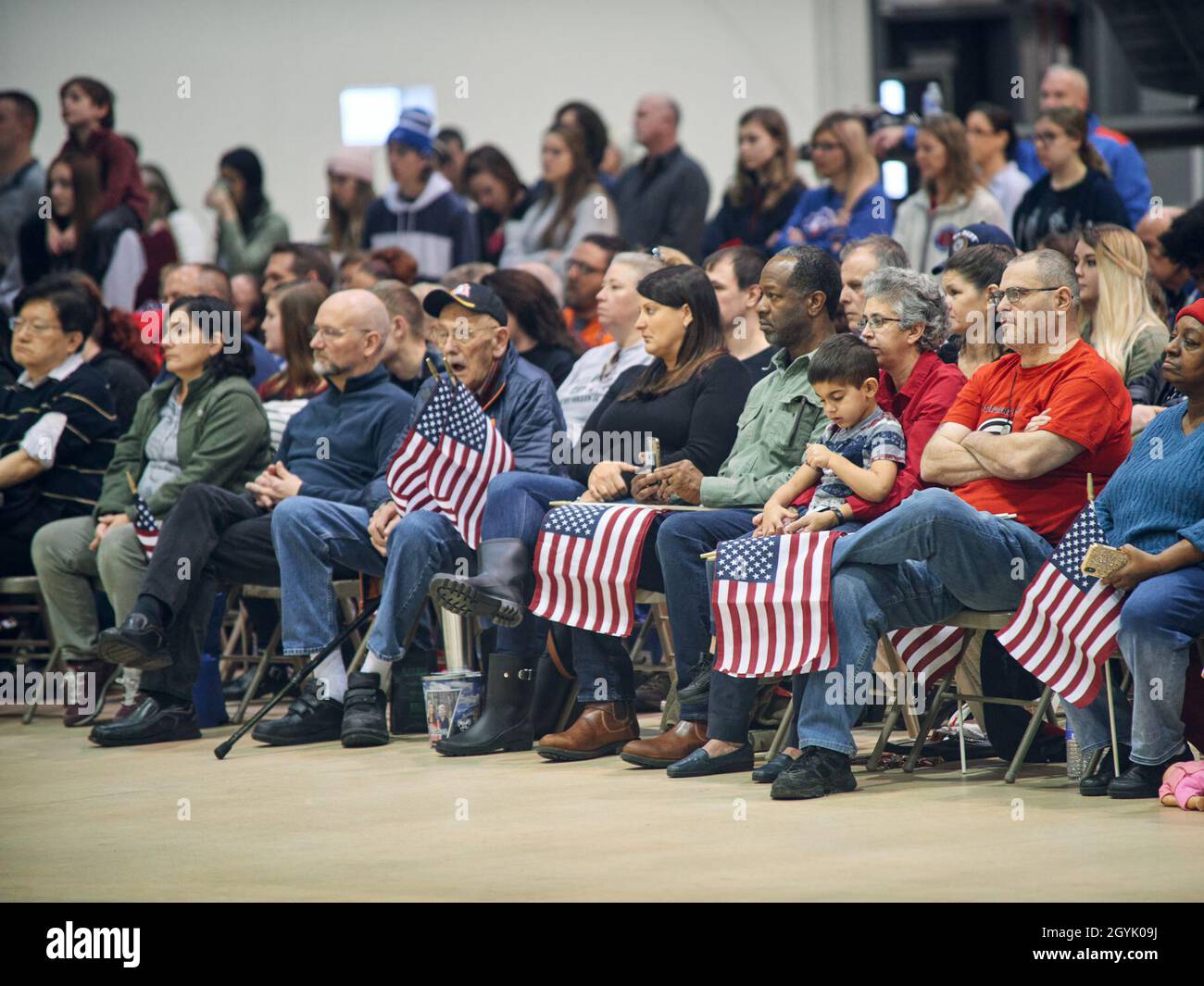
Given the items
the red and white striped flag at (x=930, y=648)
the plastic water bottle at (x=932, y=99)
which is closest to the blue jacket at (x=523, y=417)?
the red and white striped flag at (x=930, y=648)

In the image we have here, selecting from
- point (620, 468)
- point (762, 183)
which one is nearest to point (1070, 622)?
point (620, 468)

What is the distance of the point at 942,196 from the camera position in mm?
8180

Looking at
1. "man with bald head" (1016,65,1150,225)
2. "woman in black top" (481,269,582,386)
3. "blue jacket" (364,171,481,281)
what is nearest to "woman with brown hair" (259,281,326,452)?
"woman in black top" (481,269,582,386)

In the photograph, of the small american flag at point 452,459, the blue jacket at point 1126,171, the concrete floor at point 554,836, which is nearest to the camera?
the concrete floor at point 554,836

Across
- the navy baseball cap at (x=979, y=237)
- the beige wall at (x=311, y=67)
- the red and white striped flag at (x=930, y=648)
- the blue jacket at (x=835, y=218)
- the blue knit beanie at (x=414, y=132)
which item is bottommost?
Result: the red and white striped flag at (x=930, y=648)

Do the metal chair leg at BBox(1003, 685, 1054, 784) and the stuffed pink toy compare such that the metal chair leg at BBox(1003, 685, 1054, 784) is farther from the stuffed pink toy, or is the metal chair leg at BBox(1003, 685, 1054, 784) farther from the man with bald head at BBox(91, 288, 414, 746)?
the man with bald head at BBox(91, 288, 414, 746)

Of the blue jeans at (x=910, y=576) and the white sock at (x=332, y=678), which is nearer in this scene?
the blue jeans at (x=910, y=576)

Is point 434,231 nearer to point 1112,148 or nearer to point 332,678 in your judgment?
point 1112,148

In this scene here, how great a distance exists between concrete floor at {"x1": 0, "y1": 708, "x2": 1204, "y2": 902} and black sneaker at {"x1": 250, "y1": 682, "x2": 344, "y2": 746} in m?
0.42

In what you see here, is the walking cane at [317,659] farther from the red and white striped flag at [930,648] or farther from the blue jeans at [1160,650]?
the blue jeans at [1160,650]

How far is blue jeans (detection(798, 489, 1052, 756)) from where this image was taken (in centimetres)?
511

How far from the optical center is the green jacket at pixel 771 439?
5.86m

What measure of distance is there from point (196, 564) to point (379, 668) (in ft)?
2.53

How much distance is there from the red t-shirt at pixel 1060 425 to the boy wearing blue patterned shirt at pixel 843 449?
228 mm
